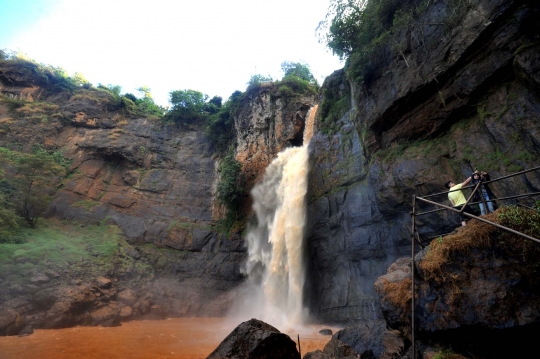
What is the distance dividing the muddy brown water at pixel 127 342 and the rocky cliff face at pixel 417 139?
3.54 m

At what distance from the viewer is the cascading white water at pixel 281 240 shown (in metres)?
15.7

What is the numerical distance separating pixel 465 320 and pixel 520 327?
68 centimetres

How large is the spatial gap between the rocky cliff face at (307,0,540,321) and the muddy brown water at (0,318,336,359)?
3.54 meters

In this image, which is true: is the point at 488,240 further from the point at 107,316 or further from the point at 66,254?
the point at 66,254

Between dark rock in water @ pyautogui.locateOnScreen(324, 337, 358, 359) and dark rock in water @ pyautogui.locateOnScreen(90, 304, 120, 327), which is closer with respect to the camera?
dark rock in water @ pyautogui.locateOnScreen(324, 337, 358, 359)

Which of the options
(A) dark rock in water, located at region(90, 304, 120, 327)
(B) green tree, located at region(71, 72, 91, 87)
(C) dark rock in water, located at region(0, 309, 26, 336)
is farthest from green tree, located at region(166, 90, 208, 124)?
(C) dark rock in water, located at region(0, 309, 26, 336)

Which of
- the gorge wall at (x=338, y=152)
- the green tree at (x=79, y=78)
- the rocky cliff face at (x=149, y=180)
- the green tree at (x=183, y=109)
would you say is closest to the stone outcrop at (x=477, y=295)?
the gorge wall at (x=338, y=152)

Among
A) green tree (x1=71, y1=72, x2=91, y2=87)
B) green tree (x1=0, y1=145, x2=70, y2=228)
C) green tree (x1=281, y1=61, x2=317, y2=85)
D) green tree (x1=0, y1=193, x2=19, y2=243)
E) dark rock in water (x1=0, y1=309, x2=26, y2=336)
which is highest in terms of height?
green tree (x1=281, y1=61, x2=317, y2=85)

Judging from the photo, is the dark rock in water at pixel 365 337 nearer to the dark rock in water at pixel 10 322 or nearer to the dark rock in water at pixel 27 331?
the dark rock in water at pixel 27 331

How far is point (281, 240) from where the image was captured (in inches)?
663

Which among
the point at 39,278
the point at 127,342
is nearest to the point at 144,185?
the point at 39,278

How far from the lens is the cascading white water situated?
15.7m

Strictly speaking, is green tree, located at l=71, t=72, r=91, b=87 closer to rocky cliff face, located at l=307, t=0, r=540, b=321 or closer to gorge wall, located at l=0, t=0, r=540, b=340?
gorge wall, located at l=0, t=0, r=540, b=340

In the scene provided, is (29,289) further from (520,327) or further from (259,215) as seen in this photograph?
(520,327)
